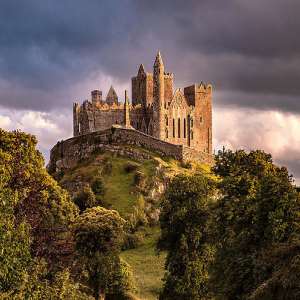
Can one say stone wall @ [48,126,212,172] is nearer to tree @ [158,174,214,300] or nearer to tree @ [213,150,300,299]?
tree @ [158,174,214,300]

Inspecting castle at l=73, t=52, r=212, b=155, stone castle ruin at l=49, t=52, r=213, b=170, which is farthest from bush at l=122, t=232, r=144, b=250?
castle at l=73, t=52, r=212, b=155

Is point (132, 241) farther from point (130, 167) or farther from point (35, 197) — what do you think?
point (35, 197)

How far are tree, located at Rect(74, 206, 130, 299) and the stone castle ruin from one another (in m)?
53.9

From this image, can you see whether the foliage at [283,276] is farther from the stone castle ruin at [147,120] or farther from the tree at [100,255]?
the stone castle ruin at [147,120]

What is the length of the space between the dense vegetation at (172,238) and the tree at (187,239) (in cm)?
9

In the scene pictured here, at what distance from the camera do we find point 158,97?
138500mm

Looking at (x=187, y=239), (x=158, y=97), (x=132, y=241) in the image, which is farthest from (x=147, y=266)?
(x=158, y=97)

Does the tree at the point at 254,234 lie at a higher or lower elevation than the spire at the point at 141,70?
lower

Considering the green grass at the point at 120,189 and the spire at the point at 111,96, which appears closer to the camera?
the green grass at the point at 120,189

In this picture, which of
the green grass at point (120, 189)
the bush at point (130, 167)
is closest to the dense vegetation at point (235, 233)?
the green grass at point (120, 189)

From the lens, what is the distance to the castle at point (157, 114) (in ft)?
454

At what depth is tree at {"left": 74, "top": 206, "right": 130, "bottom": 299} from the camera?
65.7 metres

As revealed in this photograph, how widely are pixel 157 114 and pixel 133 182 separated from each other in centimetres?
3022

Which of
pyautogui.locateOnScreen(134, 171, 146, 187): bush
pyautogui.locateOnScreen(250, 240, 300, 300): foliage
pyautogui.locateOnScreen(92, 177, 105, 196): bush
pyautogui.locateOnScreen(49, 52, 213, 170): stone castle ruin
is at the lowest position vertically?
pyautogui.locateOnScreen(250, 240, 300, 300): foliage
